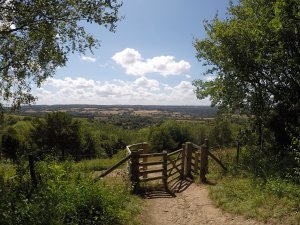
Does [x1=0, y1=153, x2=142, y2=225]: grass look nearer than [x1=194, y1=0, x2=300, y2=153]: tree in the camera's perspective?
Yes

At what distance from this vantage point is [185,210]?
12.3 meters

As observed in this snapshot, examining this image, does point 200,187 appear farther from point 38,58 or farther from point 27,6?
point 27,6

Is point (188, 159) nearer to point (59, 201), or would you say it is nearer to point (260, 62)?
point (260, 62)

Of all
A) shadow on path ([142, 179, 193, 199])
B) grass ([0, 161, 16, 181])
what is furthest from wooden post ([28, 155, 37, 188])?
shadow on path ([142, 179, 193, 199])

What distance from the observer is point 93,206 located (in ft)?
30.5

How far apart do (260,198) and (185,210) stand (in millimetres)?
2923

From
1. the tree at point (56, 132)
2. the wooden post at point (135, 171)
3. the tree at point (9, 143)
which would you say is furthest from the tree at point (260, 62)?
the tree at point (9, 143)

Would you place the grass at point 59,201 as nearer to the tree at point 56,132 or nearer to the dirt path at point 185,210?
the dirt path at point 185,210

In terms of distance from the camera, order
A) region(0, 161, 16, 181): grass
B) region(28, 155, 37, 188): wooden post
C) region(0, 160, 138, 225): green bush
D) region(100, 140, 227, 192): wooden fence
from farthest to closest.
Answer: region(100, 140, 227, 192): wooden fence < region(0, 161, 16, 181): grass < region(28, 155, 37, 188): wooden post < region(0, 160, 138, 225): green bush

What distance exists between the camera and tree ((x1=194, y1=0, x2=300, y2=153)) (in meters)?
15.9

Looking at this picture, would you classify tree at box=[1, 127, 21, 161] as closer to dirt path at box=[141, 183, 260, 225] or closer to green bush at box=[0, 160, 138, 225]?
dirt path at box=[141, 183, 260, 225]

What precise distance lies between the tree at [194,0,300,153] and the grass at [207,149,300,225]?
321 cm

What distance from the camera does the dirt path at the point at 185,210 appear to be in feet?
35.2

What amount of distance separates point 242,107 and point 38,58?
1166 cm
